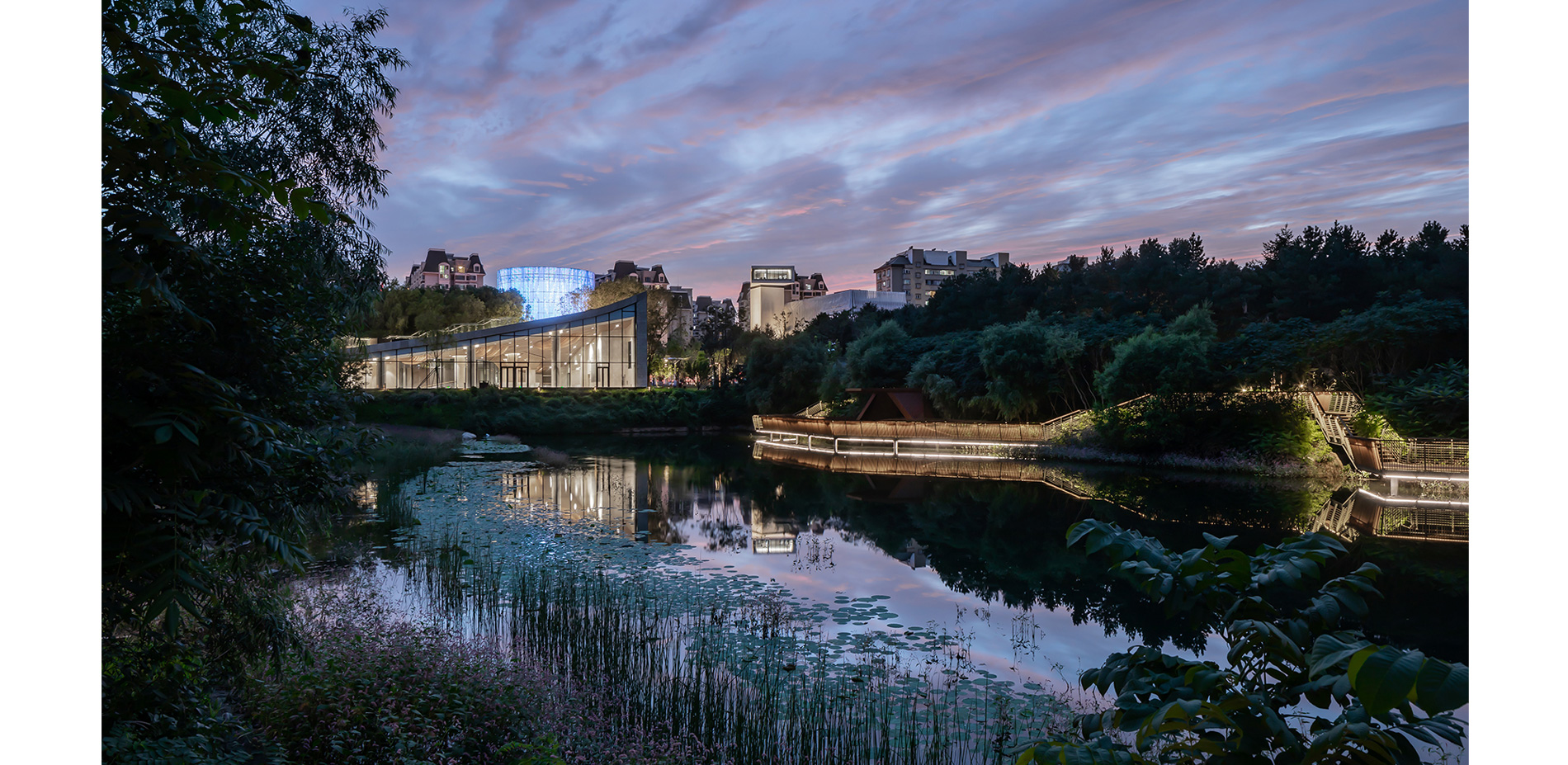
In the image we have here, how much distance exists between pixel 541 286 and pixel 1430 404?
6330 cm

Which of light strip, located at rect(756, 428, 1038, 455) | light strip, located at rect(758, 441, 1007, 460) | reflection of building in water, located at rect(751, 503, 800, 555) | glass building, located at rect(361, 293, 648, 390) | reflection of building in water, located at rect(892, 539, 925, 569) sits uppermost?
glass building, located at rect(361, 293, 648, 390)

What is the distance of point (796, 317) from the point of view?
76625 mm

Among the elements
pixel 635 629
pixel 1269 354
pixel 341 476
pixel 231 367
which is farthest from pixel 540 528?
pixel 1269 354

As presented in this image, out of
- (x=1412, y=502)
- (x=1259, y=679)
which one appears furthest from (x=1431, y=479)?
(x=1259, y=679)

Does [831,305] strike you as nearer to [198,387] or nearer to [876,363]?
[876,363]

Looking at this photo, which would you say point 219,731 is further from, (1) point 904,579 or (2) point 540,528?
(2) point 540,528

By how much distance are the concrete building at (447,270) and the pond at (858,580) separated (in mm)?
109603

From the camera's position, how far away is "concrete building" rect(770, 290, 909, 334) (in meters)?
71.0

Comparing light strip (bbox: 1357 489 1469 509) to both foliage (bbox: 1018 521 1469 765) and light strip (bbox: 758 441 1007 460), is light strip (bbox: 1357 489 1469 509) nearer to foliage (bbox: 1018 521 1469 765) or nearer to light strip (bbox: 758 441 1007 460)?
light strip (bbox: 758 441 1007 460)

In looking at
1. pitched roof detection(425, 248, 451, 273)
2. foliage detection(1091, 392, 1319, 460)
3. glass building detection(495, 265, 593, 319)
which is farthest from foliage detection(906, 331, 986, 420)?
pitched roof detection(425, 248, 451, 273)

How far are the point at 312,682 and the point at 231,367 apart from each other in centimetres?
225

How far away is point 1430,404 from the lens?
15.3 metres

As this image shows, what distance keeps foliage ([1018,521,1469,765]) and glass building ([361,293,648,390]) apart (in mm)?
41156
